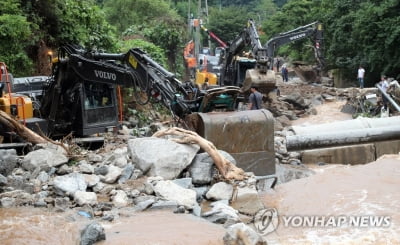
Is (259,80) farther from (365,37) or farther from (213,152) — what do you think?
(365,37)

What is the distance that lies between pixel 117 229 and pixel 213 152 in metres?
2.65

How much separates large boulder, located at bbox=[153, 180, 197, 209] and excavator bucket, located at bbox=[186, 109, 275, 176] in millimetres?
1804

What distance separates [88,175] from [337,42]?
26307mm

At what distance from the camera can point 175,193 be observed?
8.05 meters

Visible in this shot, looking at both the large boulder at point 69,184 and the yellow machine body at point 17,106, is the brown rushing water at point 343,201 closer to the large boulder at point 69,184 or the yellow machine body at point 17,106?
the large boulder at point 69,184

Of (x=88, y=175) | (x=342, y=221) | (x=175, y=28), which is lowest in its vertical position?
(x=342, y=221)

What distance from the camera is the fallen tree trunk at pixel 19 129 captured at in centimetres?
1043

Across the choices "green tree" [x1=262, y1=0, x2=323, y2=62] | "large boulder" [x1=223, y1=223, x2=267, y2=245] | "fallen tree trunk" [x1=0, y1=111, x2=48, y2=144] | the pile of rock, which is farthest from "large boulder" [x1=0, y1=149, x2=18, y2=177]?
"green tree" [x1=262, y1=0, x2=323, y2=62]

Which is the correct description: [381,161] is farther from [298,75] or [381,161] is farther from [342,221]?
[298,75]

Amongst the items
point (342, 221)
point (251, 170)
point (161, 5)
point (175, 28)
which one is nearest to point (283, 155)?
point (251, 170)

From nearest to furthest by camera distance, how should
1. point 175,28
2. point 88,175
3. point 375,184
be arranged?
point 88,175, point 375,184, point 175,28

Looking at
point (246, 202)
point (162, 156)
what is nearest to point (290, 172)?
point (246, 202)

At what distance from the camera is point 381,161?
11805mm

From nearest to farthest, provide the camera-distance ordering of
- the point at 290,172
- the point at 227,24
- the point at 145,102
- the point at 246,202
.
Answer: the point at 246,202 < the point at 145,102 < the point at 290,172 < the point at 227,24
